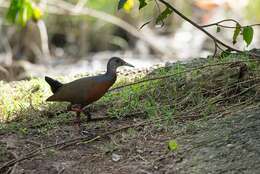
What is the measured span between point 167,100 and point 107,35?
8069 millimetres

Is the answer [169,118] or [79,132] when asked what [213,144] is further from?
[79,132]

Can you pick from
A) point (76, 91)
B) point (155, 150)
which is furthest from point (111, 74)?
point (155, 150)

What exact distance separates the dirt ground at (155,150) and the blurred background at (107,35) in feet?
21.0

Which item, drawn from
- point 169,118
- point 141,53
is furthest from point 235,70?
point 141,53

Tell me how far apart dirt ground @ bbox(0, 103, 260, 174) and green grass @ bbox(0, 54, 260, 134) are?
0.19 metres

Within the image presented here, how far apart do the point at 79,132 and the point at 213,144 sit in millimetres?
1088

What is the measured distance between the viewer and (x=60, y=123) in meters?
5.14

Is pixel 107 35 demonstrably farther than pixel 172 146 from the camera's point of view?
Yes

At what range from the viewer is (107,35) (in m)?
13.3

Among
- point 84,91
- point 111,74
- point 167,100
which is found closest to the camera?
point 84,91

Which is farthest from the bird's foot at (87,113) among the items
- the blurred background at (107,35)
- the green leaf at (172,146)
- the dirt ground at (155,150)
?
the blurred background at (107,35)

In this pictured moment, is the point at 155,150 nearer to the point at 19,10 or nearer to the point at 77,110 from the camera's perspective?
the point at 77,110

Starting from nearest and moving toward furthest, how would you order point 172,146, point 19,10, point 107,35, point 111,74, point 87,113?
point 172,146
point 111,74
point 87,113
point 19,10
point 107,35

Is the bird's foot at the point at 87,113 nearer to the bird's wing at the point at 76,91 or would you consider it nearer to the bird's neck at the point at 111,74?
the bird's wing at the point at 76,91
